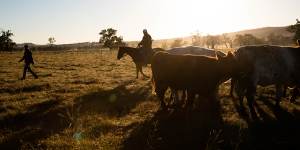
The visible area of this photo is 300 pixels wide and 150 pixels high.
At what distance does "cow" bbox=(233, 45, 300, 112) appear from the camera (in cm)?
1067

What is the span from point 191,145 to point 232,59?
3321 millimetres

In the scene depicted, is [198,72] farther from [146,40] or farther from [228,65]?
[146,40]

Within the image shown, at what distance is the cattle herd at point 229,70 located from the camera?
10195 mm

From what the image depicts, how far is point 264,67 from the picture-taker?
10.9 metres

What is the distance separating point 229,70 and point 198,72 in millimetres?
919

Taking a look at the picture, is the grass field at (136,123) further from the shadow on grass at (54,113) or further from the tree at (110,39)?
the tree at (110,39)

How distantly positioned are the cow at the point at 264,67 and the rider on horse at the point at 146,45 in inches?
294

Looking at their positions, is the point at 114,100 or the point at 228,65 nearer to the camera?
the point at 228,65

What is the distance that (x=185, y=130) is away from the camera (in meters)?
9.27

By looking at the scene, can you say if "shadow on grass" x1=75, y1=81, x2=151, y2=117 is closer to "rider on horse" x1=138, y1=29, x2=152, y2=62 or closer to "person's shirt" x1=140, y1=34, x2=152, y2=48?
"rider on horse" x1=138, y1=29, x2=152, y2=62

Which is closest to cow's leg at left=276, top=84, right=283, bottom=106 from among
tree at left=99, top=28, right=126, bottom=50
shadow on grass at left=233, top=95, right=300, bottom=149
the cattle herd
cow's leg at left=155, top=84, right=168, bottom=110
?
the cattle herd

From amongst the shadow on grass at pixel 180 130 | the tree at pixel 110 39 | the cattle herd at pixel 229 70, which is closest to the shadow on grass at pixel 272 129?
the cattle herd at pixel 229 70

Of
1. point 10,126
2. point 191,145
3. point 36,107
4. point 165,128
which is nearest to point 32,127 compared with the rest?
point 10,126

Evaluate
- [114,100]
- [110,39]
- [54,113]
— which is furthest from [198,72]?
[110,39]
